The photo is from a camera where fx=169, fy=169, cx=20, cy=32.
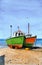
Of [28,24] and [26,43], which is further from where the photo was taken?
[28,24]

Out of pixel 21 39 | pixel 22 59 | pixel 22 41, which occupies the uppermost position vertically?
pixel 21 39

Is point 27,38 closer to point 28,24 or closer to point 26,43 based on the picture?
point 26,43

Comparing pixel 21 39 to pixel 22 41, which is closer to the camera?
pixel 21 39

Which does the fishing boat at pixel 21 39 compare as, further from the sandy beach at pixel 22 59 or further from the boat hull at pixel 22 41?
the sandy beach at pixel 22 59

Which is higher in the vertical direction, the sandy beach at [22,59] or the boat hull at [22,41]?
the boat hull at [22,41]

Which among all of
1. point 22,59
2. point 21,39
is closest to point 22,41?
point 21,39

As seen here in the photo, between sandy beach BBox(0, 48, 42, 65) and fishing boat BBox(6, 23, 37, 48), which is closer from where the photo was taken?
sandy beach BBox(0, 48, 42, 65)

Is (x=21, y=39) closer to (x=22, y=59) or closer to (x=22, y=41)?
(x=22, y=41)

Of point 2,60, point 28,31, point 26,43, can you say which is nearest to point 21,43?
point 26,43

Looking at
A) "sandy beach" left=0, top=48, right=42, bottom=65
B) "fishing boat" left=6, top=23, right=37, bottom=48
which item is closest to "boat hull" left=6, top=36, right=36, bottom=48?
"fishing boat" left=6, top=23, right=37, bottom=48

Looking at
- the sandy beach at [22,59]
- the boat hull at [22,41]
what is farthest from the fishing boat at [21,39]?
the sandy beach at [22,59]

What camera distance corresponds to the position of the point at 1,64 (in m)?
1.45

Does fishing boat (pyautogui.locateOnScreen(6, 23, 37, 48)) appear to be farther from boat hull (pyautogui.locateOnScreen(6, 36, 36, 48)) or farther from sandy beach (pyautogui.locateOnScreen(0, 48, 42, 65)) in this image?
sandy beach (pyautogui.locateOnScreen(0, 48, 42, 65))

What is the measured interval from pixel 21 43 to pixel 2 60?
11.9 meters
